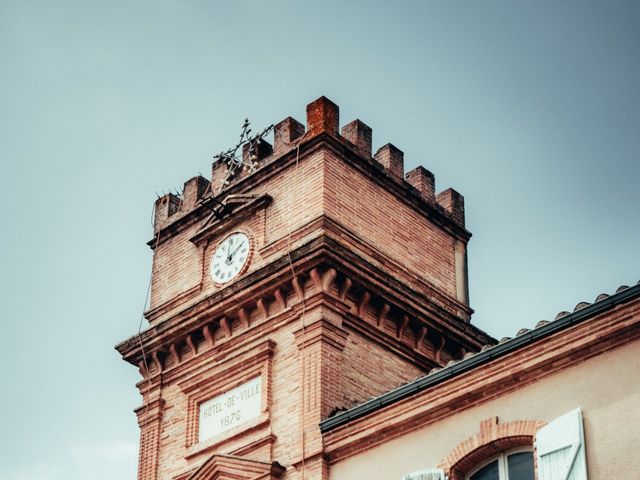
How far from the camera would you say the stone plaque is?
2506 cm

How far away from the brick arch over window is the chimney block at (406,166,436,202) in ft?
32.8

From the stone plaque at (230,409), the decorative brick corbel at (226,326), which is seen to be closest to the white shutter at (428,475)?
the stone plaque at (230,409)

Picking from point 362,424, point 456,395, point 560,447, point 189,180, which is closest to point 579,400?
point 560,447

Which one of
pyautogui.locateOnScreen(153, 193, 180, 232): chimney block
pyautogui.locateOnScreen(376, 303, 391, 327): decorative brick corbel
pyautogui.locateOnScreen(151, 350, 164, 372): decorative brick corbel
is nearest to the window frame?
pyautogui.locateOnScreen(376, 303, 391, 327): decorative brick corbel

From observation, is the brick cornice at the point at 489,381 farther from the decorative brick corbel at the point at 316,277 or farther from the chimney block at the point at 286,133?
the chimney block at the point at 286,133

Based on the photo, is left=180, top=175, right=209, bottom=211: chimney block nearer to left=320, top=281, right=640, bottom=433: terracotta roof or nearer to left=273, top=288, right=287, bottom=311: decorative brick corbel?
left=273, top=288, right=287, bottom=311: decorative brick corbel

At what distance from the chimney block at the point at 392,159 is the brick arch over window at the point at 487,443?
939 cm

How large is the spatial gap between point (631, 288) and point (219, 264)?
1130cm

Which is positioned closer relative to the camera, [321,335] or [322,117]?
[321,335]

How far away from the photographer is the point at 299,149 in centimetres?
2730

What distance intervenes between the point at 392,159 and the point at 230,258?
4.36 metres

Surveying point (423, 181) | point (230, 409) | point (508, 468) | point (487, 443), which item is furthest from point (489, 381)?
point (423, 181)

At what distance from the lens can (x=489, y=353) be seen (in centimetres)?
2027

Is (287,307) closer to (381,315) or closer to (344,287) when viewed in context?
(344,287)
